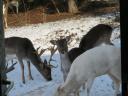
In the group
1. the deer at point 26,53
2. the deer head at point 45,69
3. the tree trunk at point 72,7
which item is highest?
the tree trunk at point 72,7

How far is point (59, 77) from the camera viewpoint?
910 centimetres

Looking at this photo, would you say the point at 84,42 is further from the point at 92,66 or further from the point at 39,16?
the point at 39,16

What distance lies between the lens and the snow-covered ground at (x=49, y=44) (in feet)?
25.3

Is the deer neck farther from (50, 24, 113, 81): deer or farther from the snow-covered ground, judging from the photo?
the snow-covered ground

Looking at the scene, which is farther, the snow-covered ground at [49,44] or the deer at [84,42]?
the deer at [84,42]

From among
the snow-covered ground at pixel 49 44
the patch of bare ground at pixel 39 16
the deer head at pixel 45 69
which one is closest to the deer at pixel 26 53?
the deer head at pixel 45 69

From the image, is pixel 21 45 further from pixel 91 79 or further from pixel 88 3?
pixel 88 3

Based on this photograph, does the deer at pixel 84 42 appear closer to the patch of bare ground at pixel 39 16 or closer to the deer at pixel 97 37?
the deer at pixel 97 37

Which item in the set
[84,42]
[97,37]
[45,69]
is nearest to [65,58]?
[45,69]

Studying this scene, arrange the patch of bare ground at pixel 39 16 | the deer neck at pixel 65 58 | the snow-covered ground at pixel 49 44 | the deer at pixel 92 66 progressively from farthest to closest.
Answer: the patch of bare ground at pixel 39 16 < the deer neck at pixel 65 58 < the snow-covered ground at pixel 49 44 < the deer at pixel 92 66

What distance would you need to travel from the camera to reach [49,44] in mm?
13039

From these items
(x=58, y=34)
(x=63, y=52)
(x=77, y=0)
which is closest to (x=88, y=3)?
(x=77, y=0)

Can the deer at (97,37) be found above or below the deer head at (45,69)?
above

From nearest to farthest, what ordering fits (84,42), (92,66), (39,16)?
(92,66)
(84,42)
(39,16)
